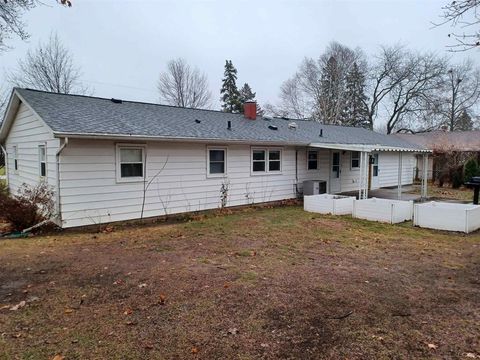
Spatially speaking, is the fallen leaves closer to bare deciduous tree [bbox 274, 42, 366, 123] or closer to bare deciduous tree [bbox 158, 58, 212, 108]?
bare deciduous tree [bbox 274, 42, 366, 123]

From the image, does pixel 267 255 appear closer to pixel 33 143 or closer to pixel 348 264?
pixel 348 264

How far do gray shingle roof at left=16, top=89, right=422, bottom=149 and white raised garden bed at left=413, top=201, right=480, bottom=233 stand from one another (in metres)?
5.70

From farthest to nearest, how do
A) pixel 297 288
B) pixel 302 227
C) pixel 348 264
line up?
pixel 302 227 < pixel 348 264 < pixel 297 288

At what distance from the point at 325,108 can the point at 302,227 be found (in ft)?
98.4

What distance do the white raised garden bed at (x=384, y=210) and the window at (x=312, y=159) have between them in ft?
15.5

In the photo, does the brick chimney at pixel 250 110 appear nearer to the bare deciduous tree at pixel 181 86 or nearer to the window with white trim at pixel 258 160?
the window with white trim at pixel 258 160

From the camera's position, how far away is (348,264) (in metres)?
5.89

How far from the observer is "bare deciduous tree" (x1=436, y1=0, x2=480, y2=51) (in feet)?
14.3

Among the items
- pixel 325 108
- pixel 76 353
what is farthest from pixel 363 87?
pixel 76 353

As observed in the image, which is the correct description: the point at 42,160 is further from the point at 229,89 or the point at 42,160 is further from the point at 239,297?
the point at 229,89

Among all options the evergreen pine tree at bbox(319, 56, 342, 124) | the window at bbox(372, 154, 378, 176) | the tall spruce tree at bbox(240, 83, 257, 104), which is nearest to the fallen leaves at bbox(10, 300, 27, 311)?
the window at bbox(372, 154, 378, 176)

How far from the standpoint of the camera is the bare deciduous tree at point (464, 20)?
14.3 ft

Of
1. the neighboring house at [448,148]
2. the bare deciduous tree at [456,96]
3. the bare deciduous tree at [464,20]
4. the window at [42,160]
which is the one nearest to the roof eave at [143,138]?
the window at [42,160]

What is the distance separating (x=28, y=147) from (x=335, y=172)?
1285 cm
